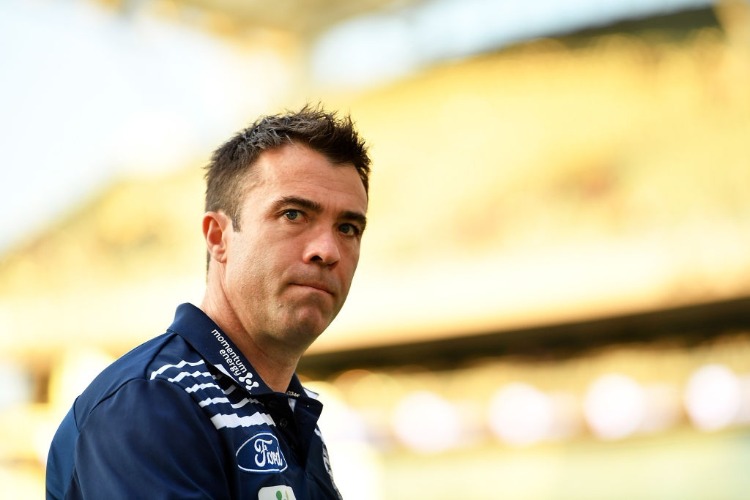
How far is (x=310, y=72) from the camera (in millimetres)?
8797

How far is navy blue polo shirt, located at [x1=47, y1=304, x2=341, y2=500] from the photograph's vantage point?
109cm

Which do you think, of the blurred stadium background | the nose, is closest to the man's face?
the nose

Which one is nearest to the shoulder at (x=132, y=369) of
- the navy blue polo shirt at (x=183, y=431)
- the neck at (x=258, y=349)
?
the navy blue polo shirt at (x=183, y=431)

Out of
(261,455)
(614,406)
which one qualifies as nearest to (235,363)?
(261,455)

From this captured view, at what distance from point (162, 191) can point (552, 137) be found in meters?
3.41

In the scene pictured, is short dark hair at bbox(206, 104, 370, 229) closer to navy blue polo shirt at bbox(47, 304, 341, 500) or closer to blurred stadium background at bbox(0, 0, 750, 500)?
navy blue polo shirt at bbox(47, 304, 341, 500)

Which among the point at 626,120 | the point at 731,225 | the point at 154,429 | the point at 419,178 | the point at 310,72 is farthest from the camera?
the point at 310,72

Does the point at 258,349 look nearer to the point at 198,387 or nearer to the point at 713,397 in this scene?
the point at 198,387

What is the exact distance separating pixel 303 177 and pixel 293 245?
0.09 meters

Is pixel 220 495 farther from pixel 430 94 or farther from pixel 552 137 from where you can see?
pixel 430 94

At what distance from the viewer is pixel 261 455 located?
121cm

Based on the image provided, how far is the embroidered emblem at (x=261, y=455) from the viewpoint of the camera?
3.90 feet

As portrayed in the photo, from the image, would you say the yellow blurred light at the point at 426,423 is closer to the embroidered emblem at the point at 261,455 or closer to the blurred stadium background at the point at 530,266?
the blurred stadium background at the point at 530,266

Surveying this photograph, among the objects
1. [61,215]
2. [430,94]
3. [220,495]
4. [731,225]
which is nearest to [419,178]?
[430,94]
